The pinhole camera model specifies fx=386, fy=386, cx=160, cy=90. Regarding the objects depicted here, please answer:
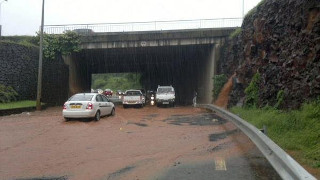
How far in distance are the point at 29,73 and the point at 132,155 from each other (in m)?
23.4

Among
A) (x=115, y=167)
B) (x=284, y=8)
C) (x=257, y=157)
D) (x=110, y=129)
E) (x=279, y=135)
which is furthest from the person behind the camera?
(x=284, y=8)

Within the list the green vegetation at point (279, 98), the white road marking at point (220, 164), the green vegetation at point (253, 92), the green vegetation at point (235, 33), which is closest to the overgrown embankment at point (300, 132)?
the green vegetation at point (279, 98)

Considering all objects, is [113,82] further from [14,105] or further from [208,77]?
[14,105]

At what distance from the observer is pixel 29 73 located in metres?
30.4

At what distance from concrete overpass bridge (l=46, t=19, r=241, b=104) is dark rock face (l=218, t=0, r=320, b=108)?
10820 millimetres

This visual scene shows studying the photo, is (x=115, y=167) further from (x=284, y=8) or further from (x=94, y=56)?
(x=94, y=56)

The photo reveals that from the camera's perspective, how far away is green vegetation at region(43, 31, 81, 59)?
34.2 metres

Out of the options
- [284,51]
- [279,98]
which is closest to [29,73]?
[284,51]

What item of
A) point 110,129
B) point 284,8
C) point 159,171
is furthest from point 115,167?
A: point 284,8

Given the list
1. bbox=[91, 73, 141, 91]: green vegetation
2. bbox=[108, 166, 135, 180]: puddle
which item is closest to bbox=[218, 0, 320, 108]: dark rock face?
bbox=[108, 166, 135, 180]: puddle

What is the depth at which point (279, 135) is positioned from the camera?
35.2 feet

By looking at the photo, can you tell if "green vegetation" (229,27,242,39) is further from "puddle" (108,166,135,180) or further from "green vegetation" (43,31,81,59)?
"puddle" (108,166,135,180)

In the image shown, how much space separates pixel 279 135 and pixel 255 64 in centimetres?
1070

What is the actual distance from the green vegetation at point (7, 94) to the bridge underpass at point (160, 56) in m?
8.77
